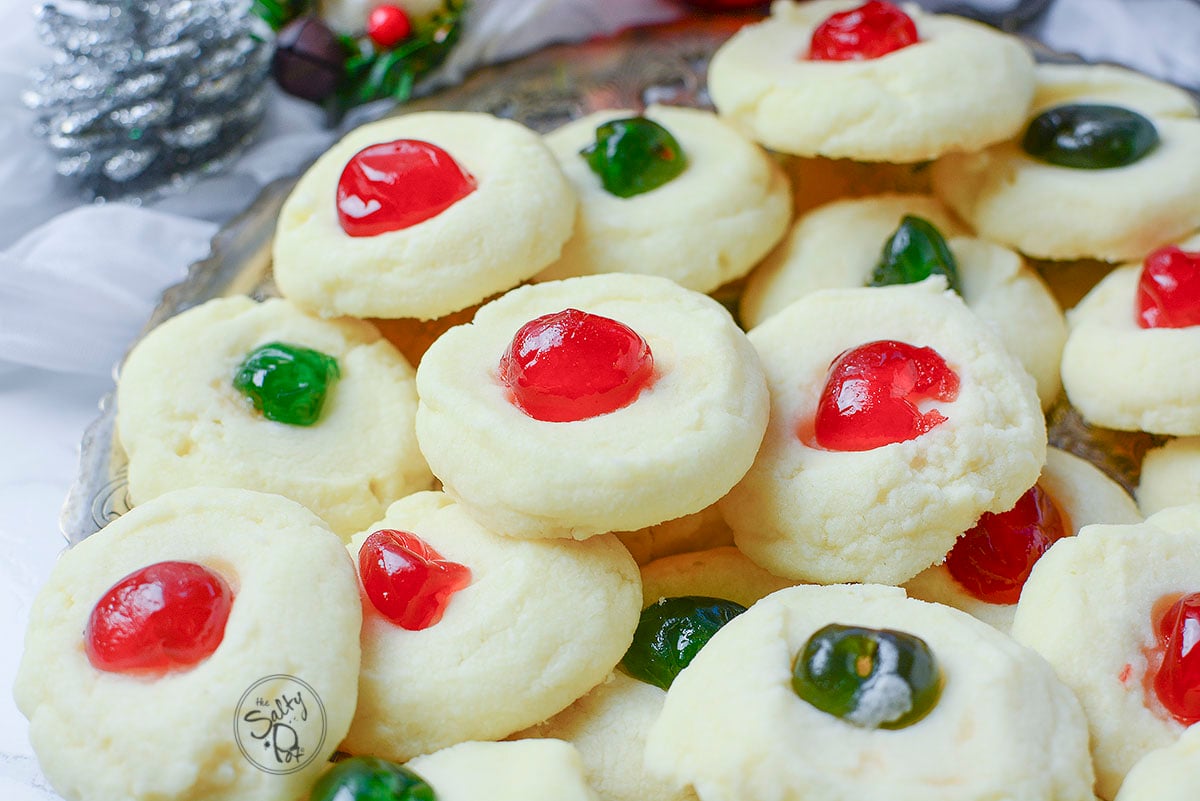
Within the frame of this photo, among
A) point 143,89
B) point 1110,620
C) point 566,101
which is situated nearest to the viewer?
point 1110,620

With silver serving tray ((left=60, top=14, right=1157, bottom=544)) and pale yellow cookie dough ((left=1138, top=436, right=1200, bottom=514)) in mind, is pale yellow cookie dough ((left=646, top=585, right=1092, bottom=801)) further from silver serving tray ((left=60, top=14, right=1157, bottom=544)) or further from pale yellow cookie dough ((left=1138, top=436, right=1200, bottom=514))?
silver serving tray ((left=60, top=14, right=1157, bottom=544))

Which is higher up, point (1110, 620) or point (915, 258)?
point (915, 258)

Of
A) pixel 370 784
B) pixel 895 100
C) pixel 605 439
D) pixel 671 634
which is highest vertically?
pixel 895 100

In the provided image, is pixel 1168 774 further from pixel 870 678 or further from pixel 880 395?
pixel 880 395

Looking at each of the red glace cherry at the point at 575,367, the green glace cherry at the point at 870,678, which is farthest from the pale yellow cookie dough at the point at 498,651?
the green glace cherry at the point at 870,678

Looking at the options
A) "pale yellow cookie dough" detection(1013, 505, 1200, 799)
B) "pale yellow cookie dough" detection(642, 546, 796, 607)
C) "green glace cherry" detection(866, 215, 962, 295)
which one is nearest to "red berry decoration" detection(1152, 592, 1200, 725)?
"pale yellow cookie dough" detection(1013, 505, 1200, 799)

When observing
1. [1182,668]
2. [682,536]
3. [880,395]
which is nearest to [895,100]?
[880,395]

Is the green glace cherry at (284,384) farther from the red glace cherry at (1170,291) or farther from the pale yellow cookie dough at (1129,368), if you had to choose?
the red glace cherry at (1170,291)
